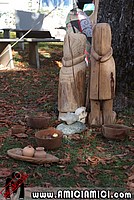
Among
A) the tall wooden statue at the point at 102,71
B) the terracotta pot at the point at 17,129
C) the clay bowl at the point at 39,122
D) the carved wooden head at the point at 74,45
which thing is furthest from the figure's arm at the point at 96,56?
the terracotta pot at the point at 17,129

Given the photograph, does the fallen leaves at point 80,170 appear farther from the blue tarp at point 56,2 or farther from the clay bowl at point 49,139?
the blue tarp at point 56,2

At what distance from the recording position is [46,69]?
684cm

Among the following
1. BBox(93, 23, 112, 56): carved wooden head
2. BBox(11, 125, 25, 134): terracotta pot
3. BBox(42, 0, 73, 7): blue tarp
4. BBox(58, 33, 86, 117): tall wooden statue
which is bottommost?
BBox(11, 125, 25, 134): terracotta pot

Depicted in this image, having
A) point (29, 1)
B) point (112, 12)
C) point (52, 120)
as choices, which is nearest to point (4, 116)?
point (52, 120)

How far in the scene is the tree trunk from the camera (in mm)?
4270

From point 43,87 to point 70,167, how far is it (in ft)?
8.61

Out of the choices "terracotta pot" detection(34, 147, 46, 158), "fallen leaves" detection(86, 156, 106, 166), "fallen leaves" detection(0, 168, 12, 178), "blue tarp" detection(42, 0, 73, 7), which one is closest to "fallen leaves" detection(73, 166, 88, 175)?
"fallen leaves" detection(86, 156, 106, 166)

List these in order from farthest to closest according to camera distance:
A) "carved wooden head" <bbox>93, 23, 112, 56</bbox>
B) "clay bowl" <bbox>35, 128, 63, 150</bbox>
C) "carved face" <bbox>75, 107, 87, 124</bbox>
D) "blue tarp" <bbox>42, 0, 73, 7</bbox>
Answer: "blue tarp" <bbox>42, 0, 73, 7</bbox> < "carved face" <bbox>75, 107, 87, 124</bbox> < "carved wooden head" <bbox>93, 23, 112, 56</bbox> < "clay bowl" <bbox>35, 128, 63, 150</bbox>

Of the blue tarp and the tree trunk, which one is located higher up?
the blue tarp

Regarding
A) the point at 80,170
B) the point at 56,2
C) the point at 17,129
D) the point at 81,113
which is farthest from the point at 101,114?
the point at 56,2

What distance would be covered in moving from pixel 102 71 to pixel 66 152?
92cm

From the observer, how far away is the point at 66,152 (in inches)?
126

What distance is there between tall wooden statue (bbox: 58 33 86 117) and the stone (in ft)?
0.85

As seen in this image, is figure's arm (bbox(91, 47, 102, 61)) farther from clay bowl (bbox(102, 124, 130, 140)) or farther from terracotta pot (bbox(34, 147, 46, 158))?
terracotta pot (bbox(34, 147, 46, 158))
